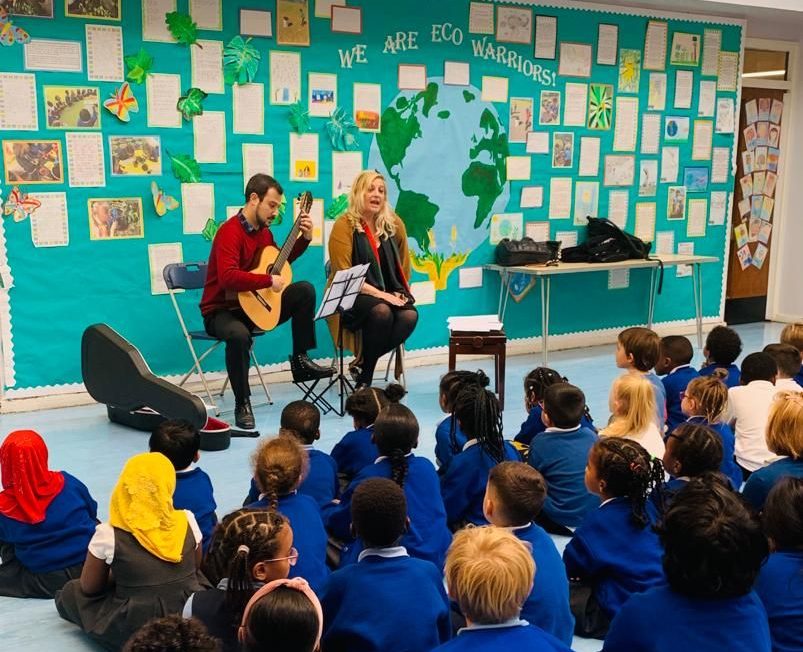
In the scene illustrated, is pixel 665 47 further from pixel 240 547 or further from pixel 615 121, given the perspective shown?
pixel 240 547

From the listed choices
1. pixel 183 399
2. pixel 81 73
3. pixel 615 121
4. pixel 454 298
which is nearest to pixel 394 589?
pixel 183 399

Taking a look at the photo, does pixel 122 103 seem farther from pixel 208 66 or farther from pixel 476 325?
pixel 476 325

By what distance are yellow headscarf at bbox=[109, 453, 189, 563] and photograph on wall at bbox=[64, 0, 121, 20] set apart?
11.2ft

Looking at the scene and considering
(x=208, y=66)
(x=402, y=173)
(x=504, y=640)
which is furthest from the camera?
(x=402, y=173)

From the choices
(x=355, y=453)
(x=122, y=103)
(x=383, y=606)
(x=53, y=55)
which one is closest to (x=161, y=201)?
(x=122, y=103)

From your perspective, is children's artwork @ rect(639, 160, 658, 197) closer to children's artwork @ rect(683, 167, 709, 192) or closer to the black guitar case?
children's artwork @ rect(683, 167, 709, 192)

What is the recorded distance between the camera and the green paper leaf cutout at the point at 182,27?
529 cm

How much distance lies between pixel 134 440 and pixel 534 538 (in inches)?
115

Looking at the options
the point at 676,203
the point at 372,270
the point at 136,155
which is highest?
the point at 136,155

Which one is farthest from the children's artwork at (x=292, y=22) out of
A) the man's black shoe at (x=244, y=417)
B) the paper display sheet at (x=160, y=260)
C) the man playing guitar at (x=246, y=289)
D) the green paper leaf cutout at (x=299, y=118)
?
the man's black shoe at (x=244, y=417)

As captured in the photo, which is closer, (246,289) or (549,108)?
(246,289)

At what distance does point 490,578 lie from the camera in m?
1.66

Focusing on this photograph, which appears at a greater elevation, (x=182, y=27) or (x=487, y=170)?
(x=182, y=27)

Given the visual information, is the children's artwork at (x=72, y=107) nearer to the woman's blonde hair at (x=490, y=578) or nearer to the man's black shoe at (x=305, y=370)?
the man's black shoe at (x=305, y=370)
